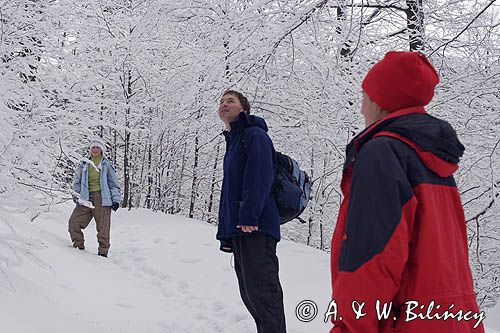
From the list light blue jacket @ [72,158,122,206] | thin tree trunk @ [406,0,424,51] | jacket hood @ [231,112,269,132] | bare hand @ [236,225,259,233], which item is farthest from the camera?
light blue jacket @ [72,158,122,206]

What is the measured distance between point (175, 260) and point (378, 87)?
571 centimetres

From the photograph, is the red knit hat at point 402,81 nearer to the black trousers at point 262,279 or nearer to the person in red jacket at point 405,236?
the person in red jacket at point 405,236

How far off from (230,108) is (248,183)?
0.60 meters

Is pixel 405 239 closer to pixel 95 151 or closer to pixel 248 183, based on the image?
pixel 248 183

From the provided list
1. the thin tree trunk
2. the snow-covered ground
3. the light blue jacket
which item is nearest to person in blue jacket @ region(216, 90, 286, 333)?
the snow-covered ground

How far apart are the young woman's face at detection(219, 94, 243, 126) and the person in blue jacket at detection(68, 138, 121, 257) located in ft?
13.2

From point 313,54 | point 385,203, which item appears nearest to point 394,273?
point 385,203

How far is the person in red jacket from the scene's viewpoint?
1484 millimetres

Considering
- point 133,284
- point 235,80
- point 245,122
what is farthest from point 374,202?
point 133,284

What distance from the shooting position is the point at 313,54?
6.30 meters

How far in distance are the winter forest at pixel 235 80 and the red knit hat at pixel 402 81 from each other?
2026 millimetres

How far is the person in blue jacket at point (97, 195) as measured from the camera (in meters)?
7.09

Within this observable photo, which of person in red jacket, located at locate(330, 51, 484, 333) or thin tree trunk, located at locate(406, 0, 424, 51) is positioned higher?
thin tree trunk, located at locate(406, 0, 424, 51)

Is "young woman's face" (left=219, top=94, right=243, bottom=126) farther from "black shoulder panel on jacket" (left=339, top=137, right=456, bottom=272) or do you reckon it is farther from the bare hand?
"black shoulder panel on jacket" (left=339, top=137, right=456, bottom=272)
